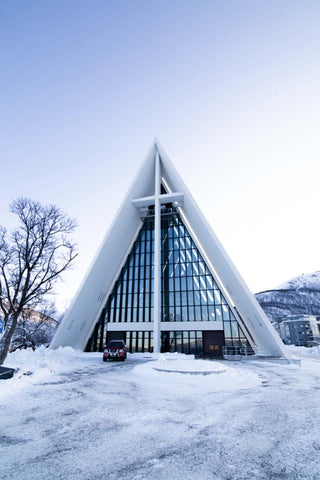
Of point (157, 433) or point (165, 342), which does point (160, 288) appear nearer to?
point (165, 342)

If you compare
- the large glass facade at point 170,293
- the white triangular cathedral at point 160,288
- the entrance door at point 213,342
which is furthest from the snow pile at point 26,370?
the entrance door at point 213,342

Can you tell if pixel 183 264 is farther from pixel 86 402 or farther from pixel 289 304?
pixel 289 304

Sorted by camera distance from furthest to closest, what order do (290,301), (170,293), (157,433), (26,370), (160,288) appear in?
(290,301) < (170,293) < (160,288) < (26,370) < (157,433)

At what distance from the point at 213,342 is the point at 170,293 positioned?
24.5 feet

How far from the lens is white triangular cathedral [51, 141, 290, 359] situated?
2331 centimetres

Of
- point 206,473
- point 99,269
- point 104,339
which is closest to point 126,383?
point 206,473

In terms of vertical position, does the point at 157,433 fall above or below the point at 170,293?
below

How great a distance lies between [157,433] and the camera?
13.0 feet

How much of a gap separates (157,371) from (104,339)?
19.5m

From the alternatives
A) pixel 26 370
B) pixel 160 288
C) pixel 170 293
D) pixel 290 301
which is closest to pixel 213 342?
pixel 170 293

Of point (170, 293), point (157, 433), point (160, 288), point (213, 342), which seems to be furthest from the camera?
point (170, 293)

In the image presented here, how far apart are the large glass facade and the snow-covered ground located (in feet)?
66.0

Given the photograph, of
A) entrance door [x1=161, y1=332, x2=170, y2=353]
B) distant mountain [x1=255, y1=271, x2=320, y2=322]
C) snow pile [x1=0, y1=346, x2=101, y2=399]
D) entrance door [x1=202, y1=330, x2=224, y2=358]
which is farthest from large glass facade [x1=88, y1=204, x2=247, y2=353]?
distant mountain [x1=255, y1=271, x2=320, y2=322]

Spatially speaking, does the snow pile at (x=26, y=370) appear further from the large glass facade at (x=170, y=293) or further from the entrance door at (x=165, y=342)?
the entrance door at (x=165, y=342)
